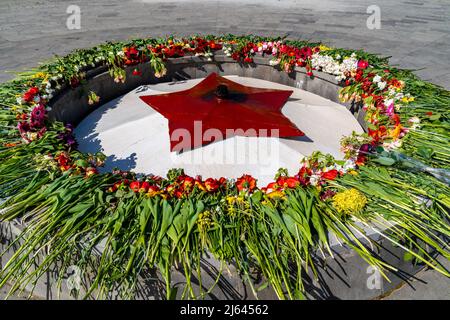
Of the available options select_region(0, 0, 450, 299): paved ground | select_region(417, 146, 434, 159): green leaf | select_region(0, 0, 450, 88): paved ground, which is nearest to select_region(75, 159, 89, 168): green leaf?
select_region(417, 146, 434, 159): green leaf

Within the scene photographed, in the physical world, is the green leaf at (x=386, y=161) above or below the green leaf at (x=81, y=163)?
above

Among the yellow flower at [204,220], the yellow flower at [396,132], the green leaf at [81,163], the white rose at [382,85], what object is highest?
the white rose at [382,85]

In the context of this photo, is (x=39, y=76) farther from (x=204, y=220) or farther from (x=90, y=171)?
(x=204, y=220)

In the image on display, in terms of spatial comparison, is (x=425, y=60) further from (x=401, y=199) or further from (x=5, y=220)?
(x=5, y=220)

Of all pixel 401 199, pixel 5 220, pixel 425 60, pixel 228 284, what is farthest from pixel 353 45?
pixel 5 220

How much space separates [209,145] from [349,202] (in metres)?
2.83

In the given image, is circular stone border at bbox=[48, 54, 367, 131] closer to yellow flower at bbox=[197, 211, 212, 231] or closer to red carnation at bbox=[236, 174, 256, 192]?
red carnation at bbox=[236, 174, 256, 192]

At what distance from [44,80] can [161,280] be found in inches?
216

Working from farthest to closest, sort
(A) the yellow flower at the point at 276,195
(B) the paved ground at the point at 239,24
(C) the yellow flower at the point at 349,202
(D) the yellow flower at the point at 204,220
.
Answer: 1. (B) the paved ground at the point at 239,24
2. (A) the yellow flower at the point at 276,195
3. (C) the yellow flower at the point at 349,202
4. (D) the yellow flower at the point at 204,220

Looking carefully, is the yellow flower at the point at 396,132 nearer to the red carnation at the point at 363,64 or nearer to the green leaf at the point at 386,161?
the green leaf at the point at 386,161

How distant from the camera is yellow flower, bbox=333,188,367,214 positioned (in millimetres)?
4164

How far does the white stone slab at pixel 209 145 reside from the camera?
19.8 ft

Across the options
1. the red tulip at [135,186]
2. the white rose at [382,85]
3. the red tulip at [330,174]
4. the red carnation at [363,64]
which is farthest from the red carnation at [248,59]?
the red tulip at [135,186]

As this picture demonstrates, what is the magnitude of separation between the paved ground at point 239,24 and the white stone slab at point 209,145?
3.78 m
